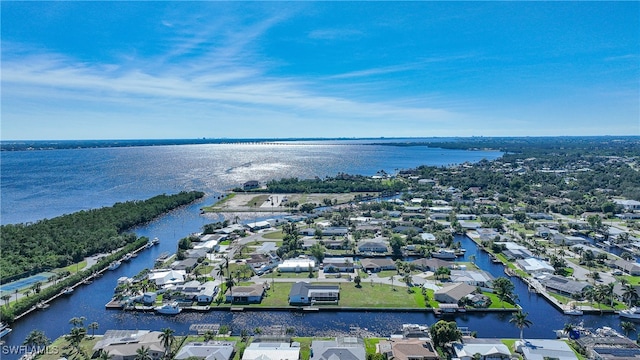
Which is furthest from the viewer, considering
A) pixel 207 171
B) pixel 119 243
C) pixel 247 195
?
pixel 207 171

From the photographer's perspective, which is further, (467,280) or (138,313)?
(467,280)

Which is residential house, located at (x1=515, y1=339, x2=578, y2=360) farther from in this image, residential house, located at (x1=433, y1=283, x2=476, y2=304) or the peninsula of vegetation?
the peninsula of vegetation

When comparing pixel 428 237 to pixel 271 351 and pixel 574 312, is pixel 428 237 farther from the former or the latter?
pixel 271 351

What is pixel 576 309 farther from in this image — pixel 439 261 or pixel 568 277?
pixel 439 261

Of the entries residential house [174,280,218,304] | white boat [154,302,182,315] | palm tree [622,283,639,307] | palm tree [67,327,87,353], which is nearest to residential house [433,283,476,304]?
palm tree [622,283,639,307]

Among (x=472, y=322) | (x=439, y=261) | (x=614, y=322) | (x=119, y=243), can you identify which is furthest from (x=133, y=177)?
(x=614, y=322)

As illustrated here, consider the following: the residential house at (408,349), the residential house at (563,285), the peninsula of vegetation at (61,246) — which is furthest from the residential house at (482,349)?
the peninsula of vegetation at (61,246)
